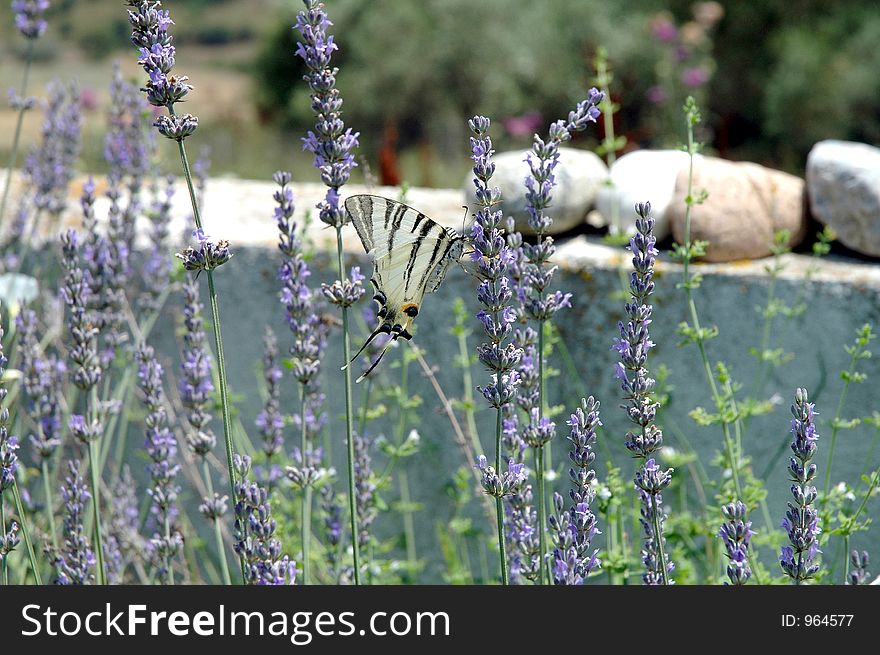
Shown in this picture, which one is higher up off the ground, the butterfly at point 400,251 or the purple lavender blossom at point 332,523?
the butterfly at point 400,251

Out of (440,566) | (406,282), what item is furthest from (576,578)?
(440,566)

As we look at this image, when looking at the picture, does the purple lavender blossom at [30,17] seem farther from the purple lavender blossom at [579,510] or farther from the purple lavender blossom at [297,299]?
the purple lavender blossom at [579,510]

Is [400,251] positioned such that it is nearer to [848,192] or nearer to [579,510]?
[579,510]

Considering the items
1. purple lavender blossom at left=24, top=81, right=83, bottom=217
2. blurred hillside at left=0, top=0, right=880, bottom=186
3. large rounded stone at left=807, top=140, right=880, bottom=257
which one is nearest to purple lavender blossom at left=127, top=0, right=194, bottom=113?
purple lavender blossom at left=24, top=81, right=83, bottom=217

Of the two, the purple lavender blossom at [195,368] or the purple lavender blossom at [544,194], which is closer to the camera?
the purple lavender blossom at [544,194]

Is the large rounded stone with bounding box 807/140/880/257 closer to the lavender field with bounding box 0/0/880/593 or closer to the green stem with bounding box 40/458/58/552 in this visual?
the lavender field with bounding box 0/0/880/593

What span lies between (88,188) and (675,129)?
8129mm

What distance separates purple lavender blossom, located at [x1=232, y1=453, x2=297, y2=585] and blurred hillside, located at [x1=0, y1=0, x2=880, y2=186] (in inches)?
320

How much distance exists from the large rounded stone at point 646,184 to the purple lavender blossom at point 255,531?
1742mm

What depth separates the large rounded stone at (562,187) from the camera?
3.26m

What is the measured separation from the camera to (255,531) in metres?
1.76

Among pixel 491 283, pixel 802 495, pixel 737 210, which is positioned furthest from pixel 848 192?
pixel 491 283

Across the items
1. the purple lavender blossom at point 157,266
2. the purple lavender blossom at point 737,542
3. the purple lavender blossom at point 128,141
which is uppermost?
the purple lavender blossom at point 128,141

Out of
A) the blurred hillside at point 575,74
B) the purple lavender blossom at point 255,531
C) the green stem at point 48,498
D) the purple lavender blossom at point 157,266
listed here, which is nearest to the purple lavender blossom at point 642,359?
the purple lavender blossom at point 255,531
